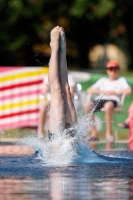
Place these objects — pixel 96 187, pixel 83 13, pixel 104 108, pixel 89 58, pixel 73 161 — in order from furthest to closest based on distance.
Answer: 1. pixel 89 58
2. pixel 83 13
3. pixel 104 108
4. pixel 73 161
5. pixel 96 187

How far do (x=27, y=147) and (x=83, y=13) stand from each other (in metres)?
38.1

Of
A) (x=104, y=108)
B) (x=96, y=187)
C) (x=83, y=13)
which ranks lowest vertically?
(x=96, y=187)

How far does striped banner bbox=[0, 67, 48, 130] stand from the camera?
23984mm

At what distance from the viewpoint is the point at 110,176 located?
12.6m

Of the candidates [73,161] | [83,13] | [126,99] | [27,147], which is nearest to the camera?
[73,161]

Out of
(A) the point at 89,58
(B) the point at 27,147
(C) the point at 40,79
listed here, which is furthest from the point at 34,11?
(B) the point at 27,147

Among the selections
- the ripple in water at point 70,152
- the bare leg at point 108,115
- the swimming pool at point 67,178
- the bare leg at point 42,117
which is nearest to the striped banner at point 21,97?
the bare leg at point 42,117

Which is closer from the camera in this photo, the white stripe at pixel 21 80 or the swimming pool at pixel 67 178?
the swimming pool at pixel 67 178

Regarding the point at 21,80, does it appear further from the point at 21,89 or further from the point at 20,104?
the point at 20,104

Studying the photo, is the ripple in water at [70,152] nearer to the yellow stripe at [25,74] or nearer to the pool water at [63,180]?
the pool water at [63,180]

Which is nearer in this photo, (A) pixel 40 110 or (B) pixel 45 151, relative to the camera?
(B) pixel 45 151

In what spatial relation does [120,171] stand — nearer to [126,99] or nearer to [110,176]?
[110,176]

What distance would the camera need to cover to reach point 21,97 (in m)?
24.2

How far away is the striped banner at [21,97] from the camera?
24.0 m
